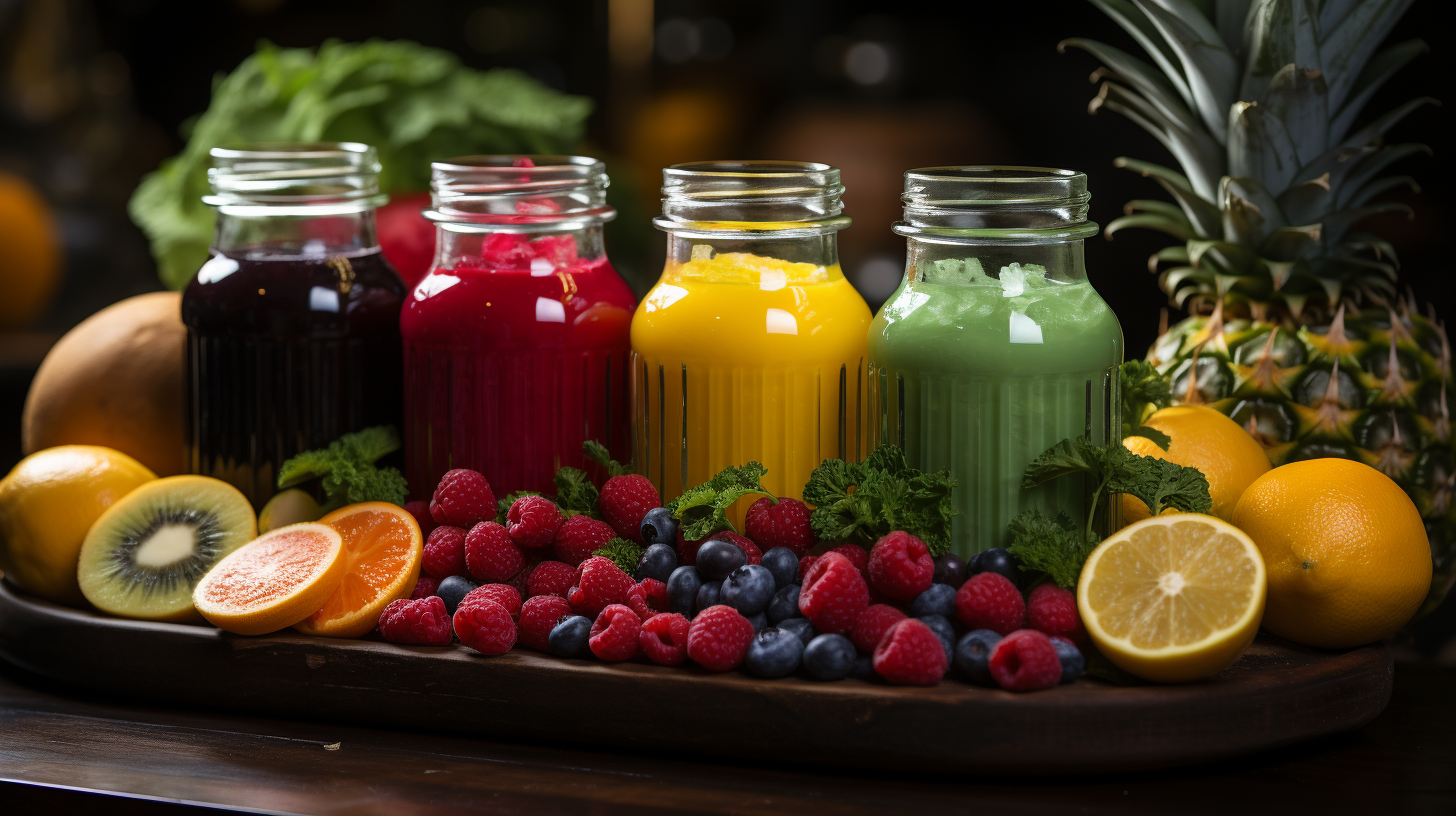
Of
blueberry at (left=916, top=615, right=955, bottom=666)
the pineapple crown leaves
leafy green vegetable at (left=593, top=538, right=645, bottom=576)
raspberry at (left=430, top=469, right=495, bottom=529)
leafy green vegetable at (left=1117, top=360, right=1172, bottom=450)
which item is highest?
the pineapple crown leaves

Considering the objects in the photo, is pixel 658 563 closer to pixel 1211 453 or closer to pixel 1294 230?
pixel 1211 453

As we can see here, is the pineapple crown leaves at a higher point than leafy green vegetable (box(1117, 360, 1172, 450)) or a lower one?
higher

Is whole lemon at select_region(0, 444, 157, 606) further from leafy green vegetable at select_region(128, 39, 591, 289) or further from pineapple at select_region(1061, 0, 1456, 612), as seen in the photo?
pineapple at select_region(1061, 0, 1456, 612)

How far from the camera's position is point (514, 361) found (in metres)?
1.20

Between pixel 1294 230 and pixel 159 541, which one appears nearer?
pixel 159 541

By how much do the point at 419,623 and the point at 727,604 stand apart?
0.87 feet

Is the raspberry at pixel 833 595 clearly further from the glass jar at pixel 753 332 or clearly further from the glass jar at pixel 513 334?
the glass jar at pixel 513 334

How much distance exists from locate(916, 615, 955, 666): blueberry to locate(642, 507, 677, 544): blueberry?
23cm

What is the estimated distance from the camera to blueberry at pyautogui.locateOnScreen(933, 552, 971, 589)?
1.00 m

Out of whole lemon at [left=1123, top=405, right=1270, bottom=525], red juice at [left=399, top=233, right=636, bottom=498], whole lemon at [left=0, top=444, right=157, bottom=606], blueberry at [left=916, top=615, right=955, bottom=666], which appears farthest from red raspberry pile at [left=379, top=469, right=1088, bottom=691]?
whole lemon at [left=0, top=444, right=157, bottom=606]

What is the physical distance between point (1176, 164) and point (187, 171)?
1.69 m

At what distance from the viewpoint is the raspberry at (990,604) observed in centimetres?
95

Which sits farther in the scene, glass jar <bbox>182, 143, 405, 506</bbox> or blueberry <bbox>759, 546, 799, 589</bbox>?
glass jar <bbox>182, 143, 405, 506</bbox>

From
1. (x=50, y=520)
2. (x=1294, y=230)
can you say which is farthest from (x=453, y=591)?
(x=1294, y=230)
